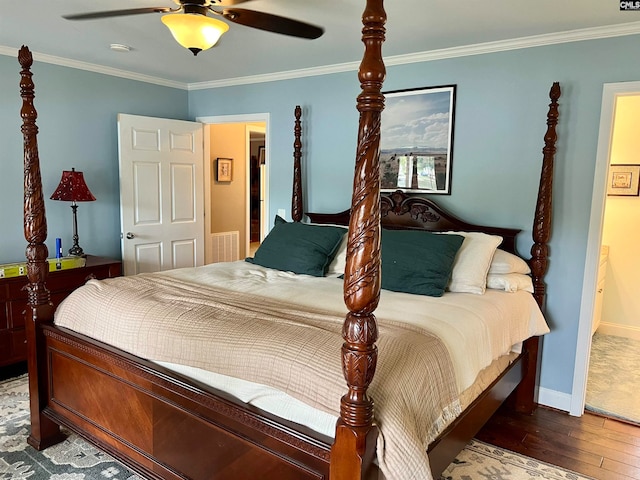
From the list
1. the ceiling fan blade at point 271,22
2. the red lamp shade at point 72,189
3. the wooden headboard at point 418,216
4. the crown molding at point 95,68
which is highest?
the crown molding at point 95,68

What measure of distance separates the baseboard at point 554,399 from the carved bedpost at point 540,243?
83 mm

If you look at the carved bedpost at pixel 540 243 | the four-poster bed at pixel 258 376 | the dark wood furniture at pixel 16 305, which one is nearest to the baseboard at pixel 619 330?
the carved bedpost at pixel 540 243

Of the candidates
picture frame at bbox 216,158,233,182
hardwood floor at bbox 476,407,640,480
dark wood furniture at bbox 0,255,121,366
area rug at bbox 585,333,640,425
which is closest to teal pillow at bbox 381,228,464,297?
hardwood floor at bbox 476,407,640,480

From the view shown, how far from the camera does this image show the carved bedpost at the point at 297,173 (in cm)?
404

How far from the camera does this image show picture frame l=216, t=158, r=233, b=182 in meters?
5.76

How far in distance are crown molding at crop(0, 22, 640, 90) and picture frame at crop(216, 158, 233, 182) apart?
1133 millimetres

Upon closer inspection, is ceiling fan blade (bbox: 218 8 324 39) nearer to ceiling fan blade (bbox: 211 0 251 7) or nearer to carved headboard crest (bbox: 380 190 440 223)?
ceiling fan blade (bbox: 211 0 251 7)

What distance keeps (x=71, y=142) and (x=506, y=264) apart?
3582 millimetres

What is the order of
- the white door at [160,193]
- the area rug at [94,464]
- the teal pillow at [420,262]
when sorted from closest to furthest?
the area rug at [94,464] → the teal pillow at [420,262] → the white door at [160,193]

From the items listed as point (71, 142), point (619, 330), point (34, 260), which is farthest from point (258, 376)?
point (619, 330)

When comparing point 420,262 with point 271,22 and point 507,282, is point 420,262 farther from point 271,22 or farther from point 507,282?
point 271,22

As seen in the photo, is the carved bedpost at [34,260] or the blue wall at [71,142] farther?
the blue wall at [71,142]

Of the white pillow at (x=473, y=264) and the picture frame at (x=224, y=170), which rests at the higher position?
the picture frame at (x=224, y=170)

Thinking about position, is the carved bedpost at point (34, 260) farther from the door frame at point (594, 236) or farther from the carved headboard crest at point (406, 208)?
the door frame at point (594, 236)
